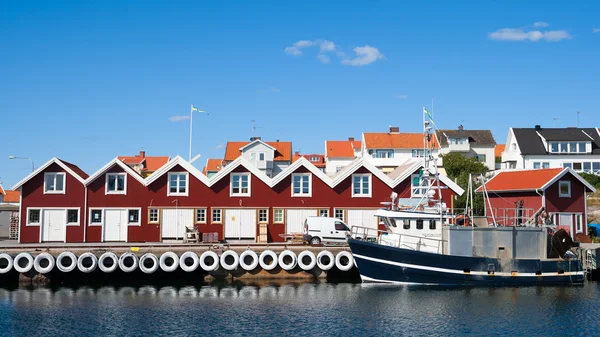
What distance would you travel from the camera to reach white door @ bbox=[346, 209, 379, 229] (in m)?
42.8

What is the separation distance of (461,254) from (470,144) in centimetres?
4915

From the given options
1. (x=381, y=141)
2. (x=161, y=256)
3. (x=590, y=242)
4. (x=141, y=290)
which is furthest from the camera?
(x=381, y=141)

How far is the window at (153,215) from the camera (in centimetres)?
4194

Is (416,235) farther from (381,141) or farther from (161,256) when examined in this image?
(381,141)

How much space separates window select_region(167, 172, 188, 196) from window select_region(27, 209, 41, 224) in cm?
899

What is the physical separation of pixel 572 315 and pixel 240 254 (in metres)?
17.6

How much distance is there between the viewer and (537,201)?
44.1m

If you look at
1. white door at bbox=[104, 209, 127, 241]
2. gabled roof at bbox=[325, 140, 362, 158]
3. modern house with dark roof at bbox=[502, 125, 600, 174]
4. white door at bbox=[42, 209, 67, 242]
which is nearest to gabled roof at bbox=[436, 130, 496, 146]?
modern house with dark roof at bbox=[502, 125, 600, 174]

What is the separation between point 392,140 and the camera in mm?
83625

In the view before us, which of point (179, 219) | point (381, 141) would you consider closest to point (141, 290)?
point (179, 219)

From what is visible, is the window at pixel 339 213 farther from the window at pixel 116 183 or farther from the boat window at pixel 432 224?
the window at pixel 116 183

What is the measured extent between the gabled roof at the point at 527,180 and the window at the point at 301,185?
1520 centimetres

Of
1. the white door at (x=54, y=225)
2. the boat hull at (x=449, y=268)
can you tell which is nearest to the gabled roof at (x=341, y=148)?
the white door at (x=54, y=225)

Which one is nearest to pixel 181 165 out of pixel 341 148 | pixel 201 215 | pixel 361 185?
pixel 201 215
